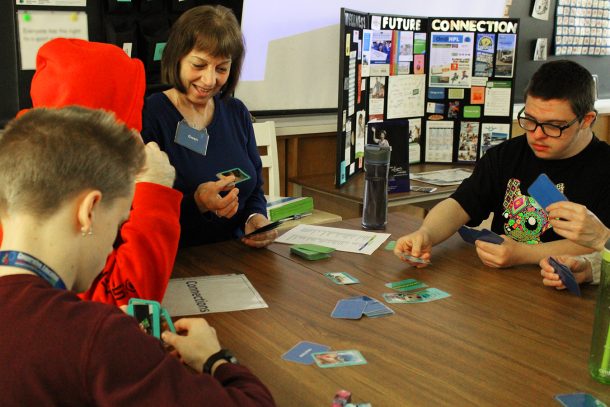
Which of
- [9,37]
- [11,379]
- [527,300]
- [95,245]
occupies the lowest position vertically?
[527,300]

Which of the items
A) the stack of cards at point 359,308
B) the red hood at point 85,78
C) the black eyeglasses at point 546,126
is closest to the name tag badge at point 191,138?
the red hood at point 85,78

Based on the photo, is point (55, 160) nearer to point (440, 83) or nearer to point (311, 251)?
point (311, 251)

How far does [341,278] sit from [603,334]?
73 cm

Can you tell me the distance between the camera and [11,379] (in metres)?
0.86

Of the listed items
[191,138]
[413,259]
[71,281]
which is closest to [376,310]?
[413,259]

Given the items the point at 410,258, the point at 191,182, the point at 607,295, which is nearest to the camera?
the point at 607,295

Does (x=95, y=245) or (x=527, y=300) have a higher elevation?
(x=95, y=245)

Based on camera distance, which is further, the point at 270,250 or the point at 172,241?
the point at 270,250

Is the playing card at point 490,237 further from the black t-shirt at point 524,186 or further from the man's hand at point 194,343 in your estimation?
the man's hand at point 194,343

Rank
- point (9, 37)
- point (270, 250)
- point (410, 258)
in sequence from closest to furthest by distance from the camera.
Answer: point (410, 258), point (270, 250), point (9, 37)

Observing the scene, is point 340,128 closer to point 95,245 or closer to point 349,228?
point 349,228

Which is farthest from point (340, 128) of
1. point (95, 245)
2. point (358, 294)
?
point (95, 245)

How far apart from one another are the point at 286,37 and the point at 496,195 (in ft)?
6.79

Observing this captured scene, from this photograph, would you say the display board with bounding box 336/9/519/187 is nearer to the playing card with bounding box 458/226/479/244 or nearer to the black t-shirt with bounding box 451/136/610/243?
the black t-shirt with bounding box 451/136/610/243
